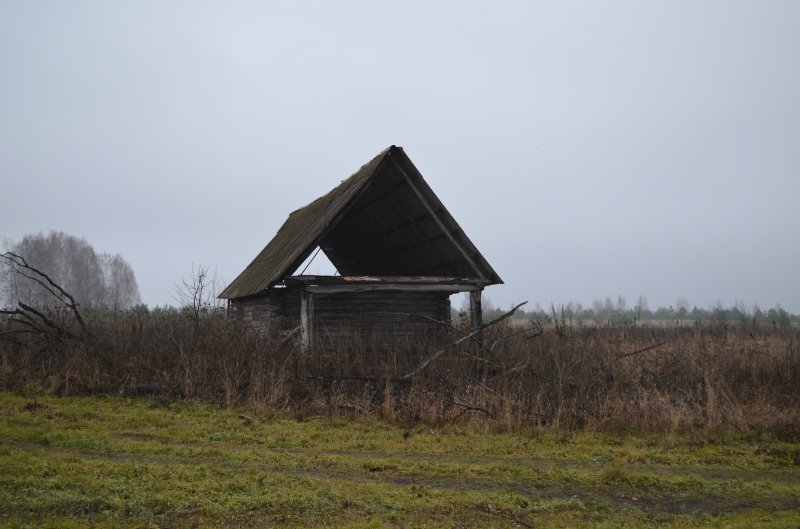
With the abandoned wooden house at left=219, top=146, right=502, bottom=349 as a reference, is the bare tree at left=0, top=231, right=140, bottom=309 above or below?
above

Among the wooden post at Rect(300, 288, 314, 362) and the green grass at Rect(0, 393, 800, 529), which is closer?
the green grass at Rect(0, 393, 800, 529)

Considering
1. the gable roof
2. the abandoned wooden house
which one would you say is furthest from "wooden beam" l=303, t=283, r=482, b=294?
the gable roof

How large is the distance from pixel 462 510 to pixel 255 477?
2.32m

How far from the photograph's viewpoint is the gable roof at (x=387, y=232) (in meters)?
14.9

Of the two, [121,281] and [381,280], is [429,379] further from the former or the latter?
[121,281]

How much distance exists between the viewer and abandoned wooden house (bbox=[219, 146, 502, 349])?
1480cm

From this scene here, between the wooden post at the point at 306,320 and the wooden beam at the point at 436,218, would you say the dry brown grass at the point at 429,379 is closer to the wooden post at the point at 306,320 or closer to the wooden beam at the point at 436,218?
the wooden post at the point at 306,320

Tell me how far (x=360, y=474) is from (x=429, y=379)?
14.1 ft

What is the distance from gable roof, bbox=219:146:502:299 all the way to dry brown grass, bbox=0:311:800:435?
2100 millimetres

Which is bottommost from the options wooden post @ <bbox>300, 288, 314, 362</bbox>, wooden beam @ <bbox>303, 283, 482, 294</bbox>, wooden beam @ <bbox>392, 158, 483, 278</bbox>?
wooden post @ <bbox>300, 288, 314, 362</bbox>

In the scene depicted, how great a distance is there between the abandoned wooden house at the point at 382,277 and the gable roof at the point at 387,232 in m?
0.03

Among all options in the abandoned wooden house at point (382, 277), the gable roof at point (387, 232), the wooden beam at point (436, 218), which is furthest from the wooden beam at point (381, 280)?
the wooden beam at point (436, 218)

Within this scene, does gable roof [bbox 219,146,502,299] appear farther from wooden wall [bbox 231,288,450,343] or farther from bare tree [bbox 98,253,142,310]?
bare tree [bbox 98,253,142,310]

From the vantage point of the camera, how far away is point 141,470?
7.23 meters
